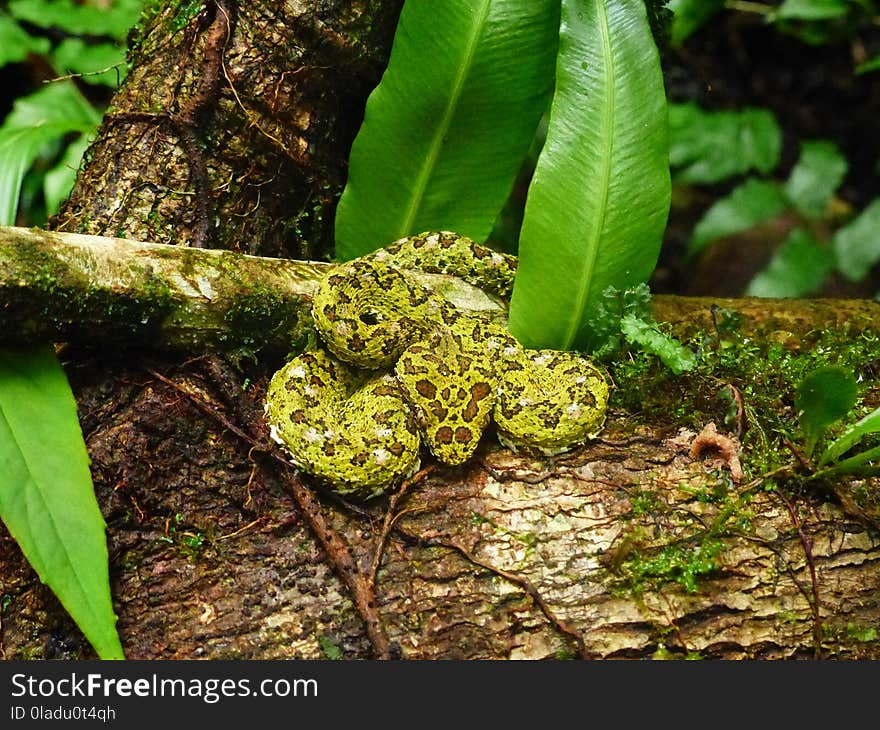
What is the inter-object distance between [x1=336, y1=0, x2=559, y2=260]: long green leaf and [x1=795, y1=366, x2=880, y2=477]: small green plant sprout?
145 cm

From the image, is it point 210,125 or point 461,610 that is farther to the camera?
point 210,125

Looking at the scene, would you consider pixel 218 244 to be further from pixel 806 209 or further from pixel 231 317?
pixel 806 209

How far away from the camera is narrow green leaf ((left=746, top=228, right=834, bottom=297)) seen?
16.3 feet

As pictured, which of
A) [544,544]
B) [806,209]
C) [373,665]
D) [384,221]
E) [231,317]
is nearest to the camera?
[373,665]

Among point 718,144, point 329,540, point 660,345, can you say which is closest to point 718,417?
point 660,345

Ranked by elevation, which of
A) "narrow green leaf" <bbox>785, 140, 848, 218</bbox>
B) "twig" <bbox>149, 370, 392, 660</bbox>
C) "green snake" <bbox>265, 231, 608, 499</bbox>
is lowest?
"twig" <bbox>149, 370, 392, 660</bbox>

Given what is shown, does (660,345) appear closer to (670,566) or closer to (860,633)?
(670,566)

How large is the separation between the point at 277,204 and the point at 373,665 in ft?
6.39

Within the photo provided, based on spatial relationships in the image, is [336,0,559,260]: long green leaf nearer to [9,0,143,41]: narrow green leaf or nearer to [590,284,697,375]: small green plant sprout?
[590,284,697,375]: small green plant sprout

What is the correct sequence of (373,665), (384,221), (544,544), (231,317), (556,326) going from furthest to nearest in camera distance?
(384,221), (556,326), (231,317), (544,544), (373,665)

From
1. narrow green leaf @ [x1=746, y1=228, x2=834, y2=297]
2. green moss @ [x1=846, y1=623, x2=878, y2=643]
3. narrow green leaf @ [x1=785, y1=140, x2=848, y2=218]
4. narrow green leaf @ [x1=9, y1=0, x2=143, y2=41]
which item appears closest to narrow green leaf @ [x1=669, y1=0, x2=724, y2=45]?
narrow green leaf @ [x1=785, y1=140, x2=848, y2=218]

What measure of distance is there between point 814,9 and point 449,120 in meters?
3.37

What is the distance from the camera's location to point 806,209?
5156 millimetres

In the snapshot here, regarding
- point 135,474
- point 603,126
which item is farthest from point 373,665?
point 603,126
